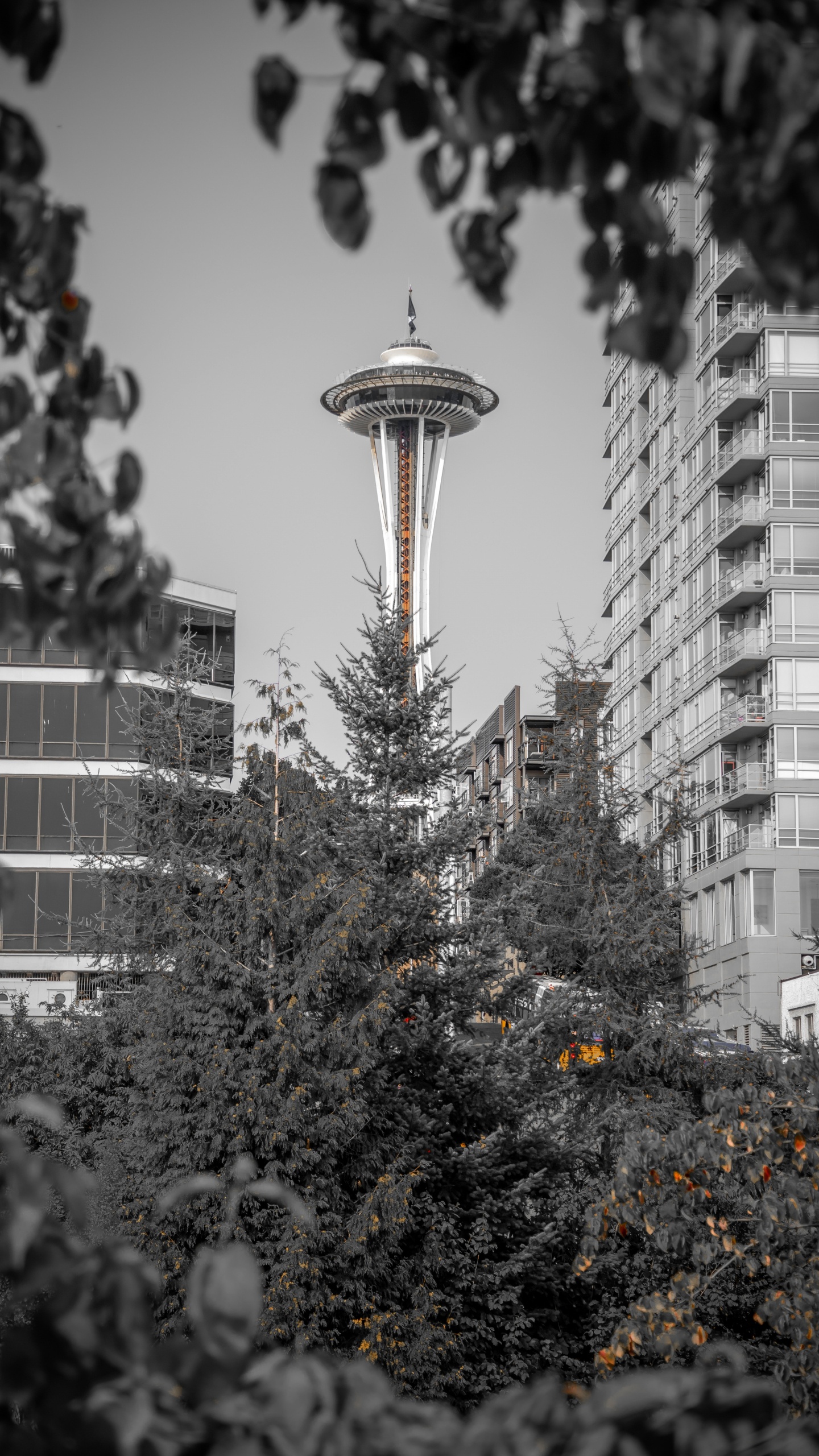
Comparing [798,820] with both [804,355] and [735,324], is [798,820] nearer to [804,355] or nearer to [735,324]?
[804,355]

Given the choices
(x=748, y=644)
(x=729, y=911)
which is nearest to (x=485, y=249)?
(x=748, y=644)

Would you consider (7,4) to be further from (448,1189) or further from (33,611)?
(448,1189)

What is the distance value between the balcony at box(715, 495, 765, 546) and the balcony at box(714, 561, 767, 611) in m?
1.07

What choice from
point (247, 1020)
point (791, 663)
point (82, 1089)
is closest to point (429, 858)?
point (247, 1020)

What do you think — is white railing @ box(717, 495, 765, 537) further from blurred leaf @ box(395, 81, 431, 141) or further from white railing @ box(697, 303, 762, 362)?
blurred leaf @ box(395, 81, 431, 141)

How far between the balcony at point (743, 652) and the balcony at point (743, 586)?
1.03 m

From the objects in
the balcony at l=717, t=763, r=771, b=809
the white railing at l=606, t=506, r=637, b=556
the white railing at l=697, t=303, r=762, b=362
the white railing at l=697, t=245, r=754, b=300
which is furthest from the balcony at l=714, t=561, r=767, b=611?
the white railing at l=606, t=506, r=637, b=556

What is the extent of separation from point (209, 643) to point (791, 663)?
19.3 meters

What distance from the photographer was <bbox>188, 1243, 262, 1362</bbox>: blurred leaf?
2656 mm

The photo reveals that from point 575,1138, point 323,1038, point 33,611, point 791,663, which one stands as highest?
point 791,663

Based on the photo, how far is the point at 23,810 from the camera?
173 feet

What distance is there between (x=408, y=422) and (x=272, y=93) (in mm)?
119146

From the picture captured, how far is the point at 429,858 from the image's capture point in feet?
96.6

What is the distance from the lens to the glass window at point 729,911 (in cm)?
5269
